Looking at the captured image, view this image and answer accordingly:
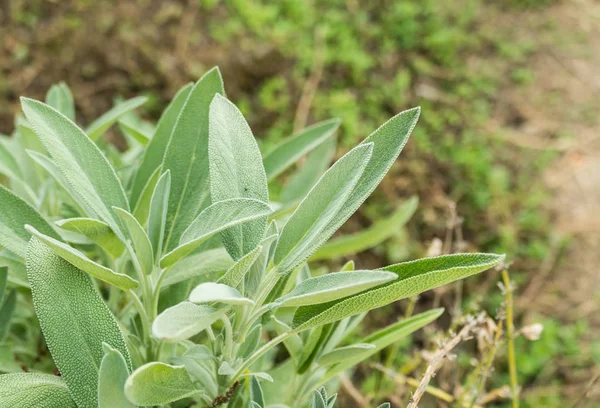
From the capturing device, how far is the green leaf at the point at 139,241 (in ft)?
1.92

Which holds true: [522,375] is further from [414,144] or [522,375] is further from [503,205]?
[414,144]

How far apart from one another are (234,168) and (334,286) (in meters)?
0.16

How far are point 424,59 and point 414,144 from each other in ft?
1.42

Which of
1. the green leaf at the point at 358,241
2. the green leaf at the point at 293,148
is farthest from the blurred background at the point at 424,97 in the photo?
the green leaf at the point at 293,148

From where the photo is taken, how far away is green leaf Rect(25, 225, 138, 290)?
0.53 m

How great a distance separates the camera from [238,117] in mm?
653

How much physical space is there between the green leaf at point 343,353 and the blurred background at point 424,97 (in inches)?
43.4

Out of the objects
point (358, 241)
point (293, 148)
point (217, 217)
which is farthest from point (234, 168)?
point (358, 241)

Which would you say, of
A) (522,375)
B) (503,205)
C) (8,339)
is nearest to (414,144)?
(503,205)

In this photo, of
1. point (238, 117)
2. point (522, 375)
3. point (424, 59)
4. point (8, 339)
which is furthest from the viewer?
point (424, 59)

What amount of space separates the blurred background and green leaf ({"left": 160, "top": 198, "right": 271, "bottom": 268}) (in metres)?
1.27

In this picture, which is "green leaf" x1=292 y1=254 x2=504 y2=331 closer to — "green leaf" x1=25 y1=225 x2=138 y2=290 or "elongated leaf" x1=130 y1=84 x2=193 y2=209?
"green leaf" x1=25 y1=225 x2=138 y2=290

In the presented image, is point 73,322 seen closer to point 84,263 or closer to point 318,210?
point 84,263

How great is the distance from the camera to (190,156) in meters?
0.74
